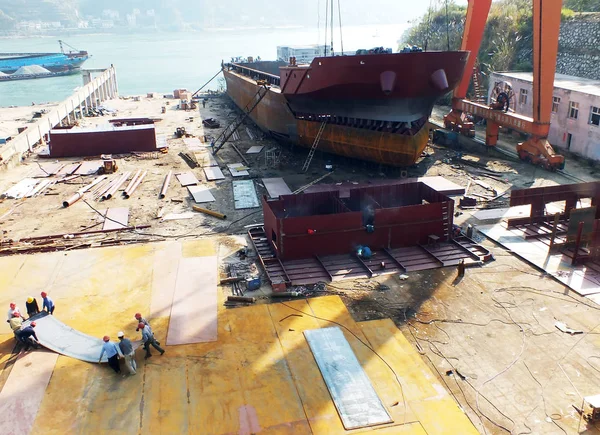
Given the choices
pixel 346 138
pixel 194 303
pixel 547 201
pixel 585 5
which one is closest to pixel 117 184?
pixel 346 138

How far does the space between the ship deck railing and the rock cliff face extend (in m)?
20.5

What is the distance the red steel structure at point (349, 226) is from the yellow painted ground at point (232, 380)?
2.22m

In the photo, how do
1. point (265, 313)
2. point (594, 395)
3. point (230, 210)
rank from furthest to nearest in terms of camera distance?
point (230, 210) → point (265, 313) → point (594, 395)

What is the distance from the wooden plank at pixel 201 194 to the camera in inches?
715

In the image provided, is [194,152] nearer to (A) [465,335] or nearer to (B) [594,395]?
(A) [465,335]

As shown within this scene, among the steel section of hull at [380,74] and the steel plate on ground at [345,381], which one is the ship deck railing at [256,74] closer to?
the steel section of hull at [380,74]

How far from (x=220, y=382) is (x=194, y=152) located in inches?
736

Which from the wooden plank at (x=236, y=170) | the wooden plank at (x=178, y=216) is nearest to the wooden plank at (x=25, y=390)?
the wooden plank at (x=178, y=216)

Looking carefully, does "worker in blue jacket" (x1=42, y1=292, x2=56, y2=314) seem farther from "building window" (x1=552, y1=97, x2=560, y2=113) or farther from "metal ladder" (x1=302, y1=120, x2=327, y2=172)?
"building window" (x1=552, y1=97, x2=560, y2=113)

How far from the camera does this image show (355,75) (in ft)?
60.2

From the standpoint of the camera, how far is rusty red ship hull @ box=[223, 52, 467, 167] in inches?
711

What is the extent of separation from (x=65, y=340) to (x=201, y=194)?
9.43m

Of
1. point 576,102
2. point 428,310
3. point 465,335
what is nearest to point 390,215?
point 428,310

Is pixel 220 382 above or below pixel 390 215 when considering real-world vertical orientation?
below
